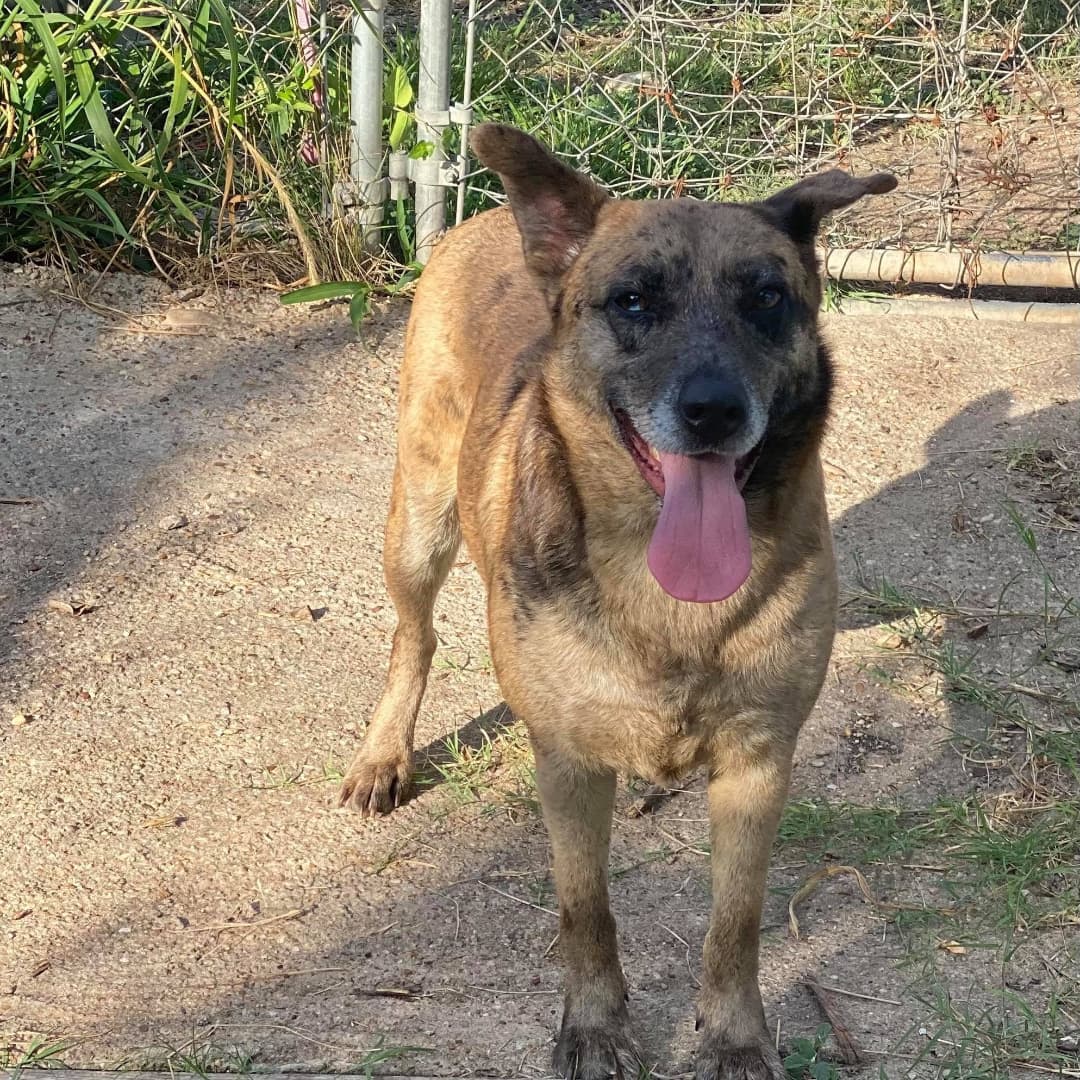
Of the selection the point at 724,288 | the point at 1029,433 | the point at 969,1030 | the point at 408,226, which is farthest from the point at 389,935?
the point at 408,226

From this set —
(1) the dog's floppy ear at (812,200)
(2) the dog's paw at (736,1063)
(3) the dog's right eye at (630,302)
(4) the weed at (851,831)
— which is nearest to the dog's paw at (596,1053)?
Result: (2) the dog's paw at (736,1063)

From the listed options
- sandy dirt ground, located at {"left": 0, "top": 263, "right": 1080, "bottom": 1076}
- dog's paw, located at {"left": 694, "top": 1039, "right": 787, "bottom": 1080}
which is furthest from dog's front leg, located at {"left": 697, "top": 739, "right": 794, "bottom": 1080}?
sandy dirt ground, located at {"left": 0, "top": 263, "right": 1080, "bottom": 1076}

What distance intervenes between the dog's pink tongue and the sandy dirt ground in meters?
1.14

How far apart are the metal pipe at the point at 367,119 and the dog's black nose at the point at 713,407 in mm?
3969

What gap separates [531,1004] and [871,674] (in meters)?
1.70

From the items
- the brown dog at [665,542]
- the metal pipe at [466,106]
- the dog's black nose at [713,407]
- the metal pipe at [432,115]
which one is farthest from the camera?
the metal pipe at [466,106]

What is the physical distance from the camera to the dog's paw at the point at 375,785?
408 cm

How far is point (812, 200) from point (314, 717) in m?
2.20

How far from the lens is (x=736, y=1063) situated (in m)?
3.16

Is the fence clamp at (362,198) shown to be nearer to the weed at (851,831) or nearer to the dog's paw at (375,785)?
the dog's paw at (375,785)

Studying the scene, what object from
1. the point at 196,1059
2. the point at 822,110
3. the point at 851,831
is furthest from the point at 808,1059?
the point at 822,110

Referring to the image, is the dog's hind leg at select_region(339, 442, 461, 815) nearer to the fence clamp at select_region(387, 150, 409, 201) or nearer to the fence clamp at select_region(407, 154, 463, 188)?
the fence clamp at select_region(407, 154, 463, 188)

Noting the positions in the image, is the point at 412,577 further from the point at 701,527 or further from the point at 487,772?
the point at 701,527

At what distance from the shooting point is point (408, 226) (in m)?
6.66
